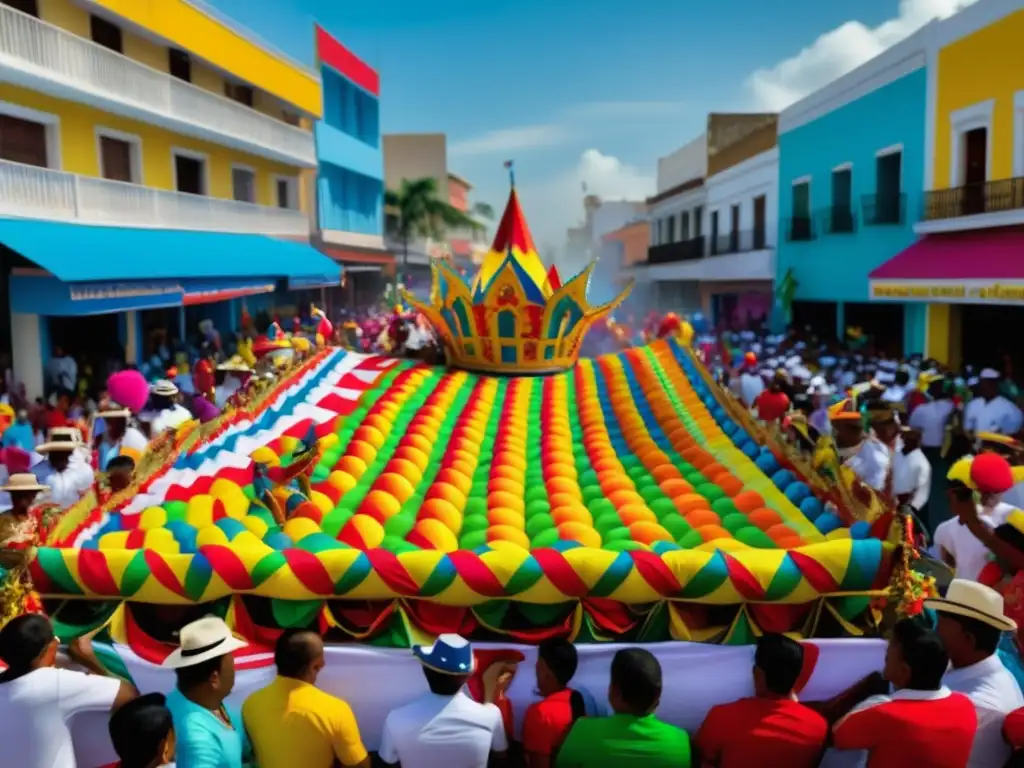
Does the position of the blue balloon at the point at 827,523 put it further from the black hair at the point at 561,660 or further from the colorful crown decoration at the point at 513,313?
the colorful crown decoration at the point at 513,313

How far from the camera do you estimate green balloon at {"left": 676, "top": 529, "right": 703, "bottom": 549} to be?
482cm

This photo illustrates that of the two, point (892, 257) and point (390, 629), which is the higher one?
point (892, 257)

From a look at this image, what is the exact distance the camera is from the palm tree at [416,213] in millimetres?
35906

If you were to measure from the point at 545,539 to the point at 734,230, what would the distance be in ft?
76.3

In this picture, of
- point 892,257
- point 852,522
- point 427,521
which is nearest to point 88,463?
point 427,521

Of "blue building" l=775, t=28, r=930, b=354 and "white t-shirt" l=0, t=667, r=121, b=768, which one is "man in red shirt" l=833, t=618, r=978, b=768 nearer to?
"white t-shirt" l=0, t=667, r=121, b=768

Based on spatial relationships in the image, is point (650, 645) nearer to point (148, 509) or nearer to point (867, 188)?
point (148, 509)

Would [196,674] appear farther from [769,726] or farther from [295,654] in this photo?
[769,726]

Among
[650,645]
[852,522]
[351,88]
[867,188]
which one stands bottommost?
[650,645]

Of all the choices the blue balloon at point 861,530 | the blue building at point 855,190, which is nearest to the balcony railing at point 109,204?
the blue balloon at point 861,530

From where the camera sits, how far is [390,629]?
389 centimetres

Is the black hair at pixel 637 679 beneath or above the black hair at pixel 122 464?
beneath

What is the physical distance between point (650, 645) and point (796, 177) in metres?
19.8

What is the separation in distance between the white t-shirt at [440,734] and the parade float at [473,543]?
1.99 ft
